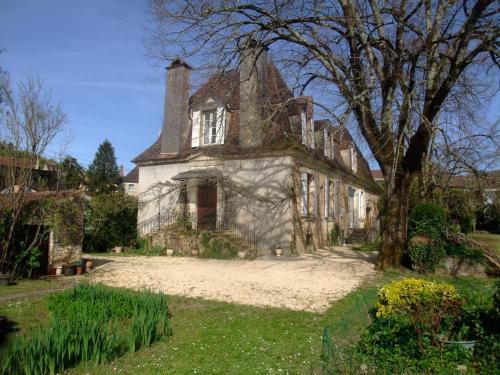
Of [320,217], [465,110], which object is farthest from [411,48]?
[320,217]

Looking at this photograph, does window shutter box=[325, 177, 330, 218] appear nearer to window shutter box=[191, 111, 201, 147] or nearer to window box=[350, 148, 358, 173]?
window box=[350, 148, 358, 173]

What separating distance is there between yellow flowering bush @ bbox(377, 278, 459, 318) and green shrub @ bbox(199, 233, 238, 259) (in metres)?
9.98

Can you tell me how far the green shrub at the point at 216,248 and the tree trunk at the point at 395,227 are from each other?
19.1 feet

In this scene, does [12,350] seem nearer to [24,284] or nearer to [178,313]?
[178,313]

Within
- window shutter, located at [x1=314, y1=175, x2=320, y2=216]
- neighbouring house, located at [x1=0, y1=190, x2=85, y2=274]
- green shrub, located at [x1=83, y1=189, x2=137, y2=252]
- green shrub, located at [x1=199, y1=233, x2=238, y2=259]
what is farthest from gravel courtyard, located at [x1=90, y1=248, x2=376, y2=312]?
window shutter, located at [x1=314, y1=175, x2=320, y2=216]

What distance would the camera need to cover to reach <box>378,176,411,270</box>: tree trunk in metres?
11.3

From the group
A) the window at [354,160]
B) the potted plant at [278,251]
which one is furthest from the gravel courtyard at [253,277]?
the window at [354,160]

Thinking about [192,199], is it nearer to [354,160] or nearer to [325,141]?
[325,141]

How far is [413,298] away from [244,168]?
1164cm

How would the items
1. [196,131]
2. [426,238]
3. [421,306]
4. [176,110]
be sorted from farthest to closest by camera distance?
[176,110] < [196,131] < [426,238] < [421,306]

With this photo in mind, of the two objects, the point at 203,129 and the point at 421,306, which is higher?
the point at 203,129

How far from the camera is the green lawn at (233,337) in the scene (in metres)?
4.36

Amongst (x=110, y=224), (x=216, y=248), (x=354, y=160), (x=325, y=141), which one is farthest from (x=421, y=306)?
(x=354, y=160)

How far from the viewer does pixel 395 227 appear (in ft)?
37.5
